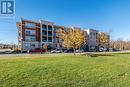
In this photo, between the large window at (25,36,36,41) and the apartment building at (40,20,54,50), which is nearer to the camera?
the large window at (25,36,36,41)

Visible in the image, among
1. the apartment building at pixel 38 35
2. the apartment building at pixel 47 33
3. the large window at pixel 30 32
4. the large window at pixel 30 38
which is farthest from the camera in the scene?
the apartment building at pixel 47 33

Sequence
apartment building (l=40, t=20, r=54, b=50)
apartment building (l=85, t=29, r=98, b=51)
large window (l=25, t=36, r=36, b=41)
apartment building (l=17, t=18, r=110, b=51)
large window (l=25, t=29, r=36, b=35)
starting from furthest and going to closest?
apartment building (l=85, t=29, r=98, b=51) → apartment building (l=40, t=20, r=54, b=50) → large window (l=25, t=36, r=36, b=41) → large window (l=25, t=29, r=36, b=35) → apartment building (l=17, t=18, r=110, b=51)

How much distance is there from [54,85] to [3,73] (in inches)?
134

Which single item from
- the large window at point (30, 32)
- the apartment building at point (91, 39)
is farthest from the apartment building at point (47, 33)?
the apartment building at point (91, 39)

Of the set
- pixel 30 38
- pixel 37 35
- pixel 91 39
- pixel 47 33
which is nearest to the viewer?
pixel 30 38

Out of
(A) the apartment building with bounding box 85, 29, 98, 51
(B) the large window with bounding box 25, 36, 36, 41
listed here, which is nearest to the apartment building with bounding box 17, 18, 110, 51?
(B) the large window with bounding box 25, 36, 36, 41

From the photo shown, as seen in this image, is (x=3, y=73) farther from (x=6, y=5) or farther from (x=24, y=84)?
(x=6, y=5)

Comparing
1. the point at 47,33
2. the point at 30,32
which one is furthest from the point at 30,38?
the point at 47,33

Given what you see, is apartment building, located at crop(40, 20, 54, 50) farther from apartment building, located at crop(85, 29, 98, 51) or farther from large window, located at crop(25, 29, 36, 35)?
apartment building, located at crop(85, 29, 98, 51)

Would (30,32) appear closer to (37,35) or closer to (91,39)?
(37,35)

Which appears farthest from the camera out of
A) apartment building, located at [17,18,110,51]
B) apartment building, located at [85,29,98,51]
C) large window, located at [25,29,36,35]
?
apartment building, located at [85,29,98,51]

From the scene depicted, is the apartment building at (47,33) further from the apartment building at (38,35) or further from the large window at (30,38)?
the large window at (30,38)

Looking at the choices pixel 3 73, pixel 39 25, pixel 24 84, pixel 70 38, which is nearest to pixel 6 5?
pixel 70 38

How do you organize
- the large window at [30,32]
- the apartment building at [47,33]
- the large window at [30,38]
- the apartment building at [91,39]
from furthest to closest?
the apartment building at [91,39] → the apartment building at [47,33] → the large window at [30,38] → the large window at [30,32]
